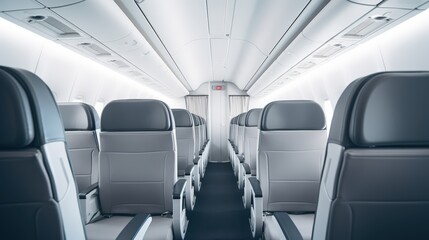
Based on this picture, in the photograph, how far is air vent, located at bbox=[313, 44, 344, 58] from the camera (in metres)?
4.05

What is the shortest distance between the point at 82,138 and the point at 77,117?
249mm

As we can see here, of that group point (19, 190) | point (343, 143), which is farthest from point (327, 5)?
point (19, 190)

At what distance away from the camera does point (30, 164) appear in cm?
90

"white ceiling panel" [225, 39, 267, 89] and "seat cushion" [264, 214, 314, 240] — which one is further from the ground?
"white ceiling panel" [225, 39, 267, 89]

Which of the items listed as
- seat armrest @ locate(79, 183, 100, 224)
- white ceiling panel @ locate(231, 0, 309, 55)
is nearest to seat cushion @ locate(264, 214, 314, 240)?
seat armrest @ locate(79, 183, 100, 224)

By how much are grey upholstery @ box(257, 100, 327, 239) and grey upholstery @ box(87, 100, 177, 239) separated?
95 centimetres

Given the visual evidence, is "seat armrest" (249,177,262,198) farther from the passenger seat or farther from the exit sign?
the exit sign

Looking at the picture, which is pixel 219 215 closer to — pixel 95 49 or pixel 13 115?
pixel 95 49

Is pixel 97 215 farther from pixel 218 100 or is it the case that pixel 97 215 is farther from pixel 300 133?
pixel 218 100

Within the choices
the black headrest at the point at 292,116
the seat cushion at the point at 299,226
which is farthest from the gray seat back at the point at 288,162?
the seat cushion at the point at 299,226

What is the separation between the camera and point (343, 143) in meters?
1.08

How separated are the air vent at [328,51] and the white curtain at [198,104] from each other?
23.5ft

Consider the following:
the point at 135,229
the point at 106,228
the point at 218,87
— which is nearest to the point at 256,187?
the point at 135,229

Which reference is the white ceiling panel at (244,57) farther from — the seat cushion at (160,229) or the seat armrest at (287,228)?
the seat armrest at (287,228)
